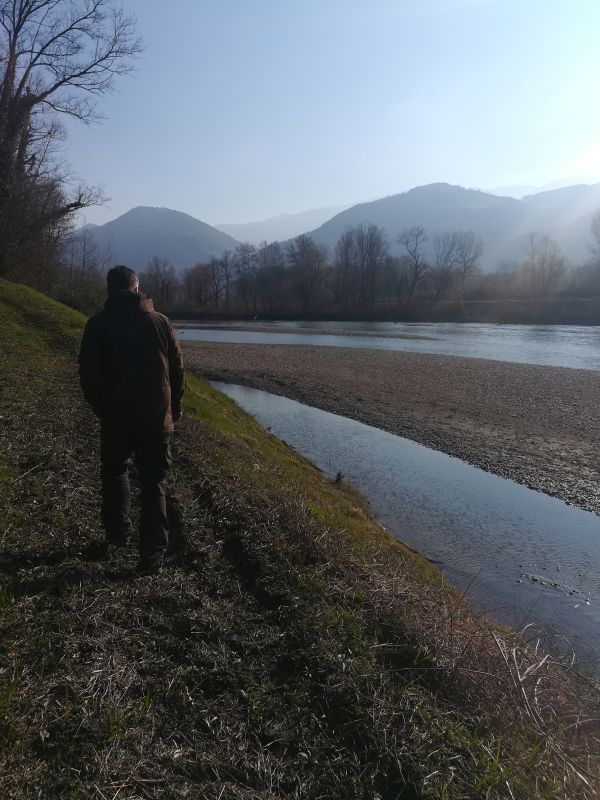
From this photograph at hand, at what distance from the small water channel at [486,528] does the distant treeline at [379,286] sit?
2678 inches

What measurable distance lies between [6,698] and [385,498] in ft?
29.3

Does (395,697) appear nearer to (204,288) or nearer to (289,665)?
(289,665)

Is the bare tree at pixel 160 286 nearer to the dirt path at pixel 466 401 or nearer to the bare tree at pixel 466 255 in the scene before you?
the bare tree at pixel 466 255

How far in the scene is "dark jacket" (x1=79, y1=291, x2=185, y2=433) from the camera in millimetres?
4059

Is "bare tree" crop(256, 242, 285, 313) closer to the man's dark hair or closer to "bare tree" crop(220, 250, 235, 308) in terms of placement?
"bare tree" crop(220, 250, 235, 308)

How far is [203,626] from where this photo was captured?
3.45 meters

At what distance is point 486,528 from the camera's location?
9531mm

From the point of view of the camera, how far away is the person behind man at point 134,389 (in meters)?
4.06

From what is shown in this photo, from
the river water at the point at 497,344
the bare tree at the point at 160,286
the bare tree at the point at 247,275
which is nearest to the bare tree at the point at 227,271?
the bare tree at the point at 247,275

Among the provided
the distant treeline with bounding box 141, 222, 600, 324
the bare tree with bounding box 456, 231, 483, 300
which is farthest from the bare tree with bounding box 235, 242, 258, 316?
the bare tree with bounding box 456, 231, 483, 300

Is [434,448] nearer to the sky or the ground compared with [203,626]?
nearer to the ground

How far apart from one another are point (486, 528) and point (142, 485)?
7.14m

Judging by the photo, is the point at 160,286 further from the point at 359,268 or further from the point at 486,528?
the point at 486,528

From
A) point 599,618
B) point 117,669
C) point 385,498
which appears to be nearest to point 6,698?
point 117,669
